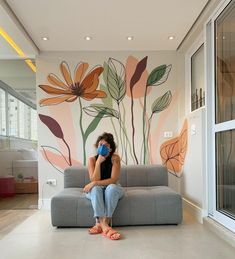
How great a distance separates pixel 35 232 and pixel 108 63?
9.03ft

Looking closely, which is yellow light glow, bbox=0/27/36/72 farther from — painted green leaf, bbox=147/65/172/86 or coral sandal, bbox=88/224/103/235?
coral sandal, bbox=88/224/103/235

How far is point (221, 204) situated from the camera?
343 cm

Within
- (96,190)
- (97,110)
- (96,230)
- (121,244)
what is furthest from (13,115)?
(121,244)

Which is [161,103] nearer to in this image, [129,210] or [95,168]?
[95,168]

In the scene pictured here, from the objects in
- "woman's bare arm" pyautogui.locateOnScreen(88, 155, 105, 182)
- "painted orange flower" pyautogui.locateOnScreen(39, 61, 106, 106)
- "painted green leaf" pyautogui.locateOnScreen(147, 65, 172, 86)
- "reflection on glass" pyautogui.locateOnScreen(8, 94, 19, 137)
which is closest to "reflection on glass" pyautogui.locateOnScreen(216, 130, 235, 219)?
"woman's bare arm" pyautogui.locateOnScreen(88, 155, 105, 182)

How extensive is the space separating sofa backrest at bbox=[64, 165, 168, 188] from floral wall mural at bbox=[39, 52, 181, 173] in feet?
1.32

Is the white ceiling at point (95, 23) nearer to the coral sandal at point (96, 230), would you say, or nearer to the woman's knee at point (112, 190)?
the woman's knee at point (112, 190)

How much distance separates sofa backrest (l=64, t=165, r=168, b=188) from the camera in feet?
14.5

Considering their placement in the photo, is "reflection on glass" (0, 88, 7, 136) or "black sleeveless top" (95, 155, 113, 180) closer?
"black sleeveless top" (95, 155, 113, 180)

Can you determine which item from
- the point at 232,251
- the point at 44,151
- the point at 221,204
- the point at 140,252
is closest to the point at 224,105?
the point at 221,204

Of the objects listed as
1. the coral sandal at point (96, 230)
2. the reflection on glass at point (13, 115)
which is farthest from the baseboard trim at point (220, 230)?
the reflection on glass at point (13, 115)

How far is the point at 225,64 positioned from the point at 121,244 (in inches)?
84.7

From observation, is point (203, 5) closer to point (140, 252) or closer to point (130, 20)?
point (130, 20)

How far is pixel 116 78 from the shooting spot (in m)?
4.93
